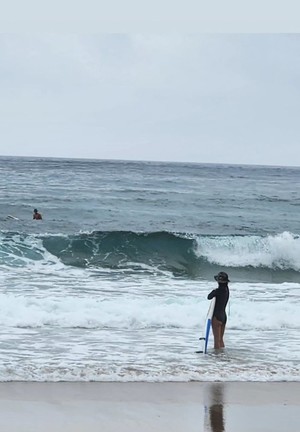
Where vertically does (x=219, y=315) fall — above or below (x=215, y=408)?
above

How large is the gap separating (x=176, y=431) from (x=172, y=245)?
13.8 meters

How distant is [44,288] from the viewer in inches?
488

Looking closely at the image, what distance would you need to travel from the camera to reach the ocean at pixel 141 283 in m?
7.79

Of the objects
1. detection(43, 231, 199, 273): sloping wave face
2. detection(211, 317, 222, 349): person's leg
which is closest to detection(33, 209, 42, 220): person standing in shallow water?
detection(43, 231, 199, 273): sloping wave face

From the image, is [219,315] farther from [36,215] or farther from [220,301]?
[36,215]

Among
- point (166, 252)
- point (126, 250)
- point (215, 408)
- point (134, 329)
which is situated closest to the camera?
point (215, 408)

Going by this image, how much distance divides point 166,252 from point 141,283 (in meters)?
4.65

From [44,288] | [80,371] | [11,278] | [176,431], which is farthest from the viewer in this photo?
[11,278]

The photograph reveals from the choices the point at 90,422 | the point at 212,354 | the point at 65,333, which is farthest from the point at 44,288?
the point at 90,422

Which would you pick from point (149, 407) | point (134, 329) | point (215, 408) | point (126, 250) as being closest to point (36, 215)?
point (126, 250)

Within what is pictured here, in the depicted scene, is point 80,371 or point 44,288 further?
point 44,288

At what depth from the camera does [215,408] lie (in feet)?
20.2

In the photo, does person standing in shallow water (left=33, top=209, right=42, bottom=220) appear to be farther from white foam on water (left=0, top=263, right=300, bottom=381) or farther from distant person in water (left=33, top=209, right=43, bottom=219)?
white foam on water (left=0, top=263, right=300, bottom=381)

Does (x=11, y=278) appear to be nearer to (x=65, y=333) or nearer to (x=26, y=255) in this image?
(x=26, y=255)
